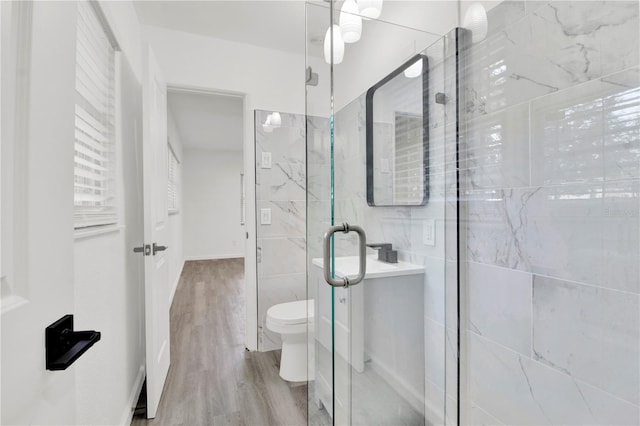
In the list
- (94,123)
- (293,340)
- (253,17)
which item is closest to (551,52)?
(94,123)

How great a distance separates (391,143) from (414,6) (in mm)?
703

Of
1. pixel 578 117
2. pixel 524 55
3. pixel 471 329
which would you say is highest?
pixel 524 55

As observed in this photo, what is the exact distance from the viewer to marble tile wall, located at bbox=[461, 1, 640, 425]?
2.76ft

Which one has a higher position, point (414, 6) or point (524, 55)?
point (414, 6)

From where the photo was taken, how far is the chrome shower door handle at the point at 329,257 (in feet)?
3.73

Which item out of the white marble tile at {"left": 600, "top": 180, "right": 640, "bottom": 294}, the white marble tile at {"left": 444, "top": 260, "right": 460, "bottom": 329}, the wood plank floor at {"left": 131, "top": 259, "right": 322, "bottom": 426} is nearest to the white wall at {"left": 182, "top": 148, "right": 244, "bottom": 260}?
the wood plank floor at {"left": 131, "top": 259, "right": 322, "bottom": 426}

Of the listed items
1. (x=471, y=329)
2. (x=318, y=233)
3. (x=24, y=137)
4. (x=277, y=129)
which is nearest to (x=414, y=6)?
(x=318, y=233)

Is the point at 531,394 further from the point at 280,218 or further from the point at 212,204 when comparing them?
the point at 212,204

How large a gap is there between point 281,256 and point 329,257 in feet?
5.02

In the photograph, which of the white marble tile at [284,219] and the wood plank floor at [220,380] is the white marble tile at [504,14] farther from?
the wood plank floor at [220,380]

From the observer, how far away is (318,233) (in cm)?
137

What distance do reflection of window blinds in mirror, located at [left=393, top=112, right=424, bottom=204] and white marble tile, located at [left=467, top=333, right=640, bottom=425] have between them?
2.24 feet

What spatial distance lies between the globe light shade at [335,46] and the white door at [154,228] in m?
1.10

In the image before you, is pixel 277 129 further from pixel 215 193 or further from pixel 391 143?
pixel 215 193
